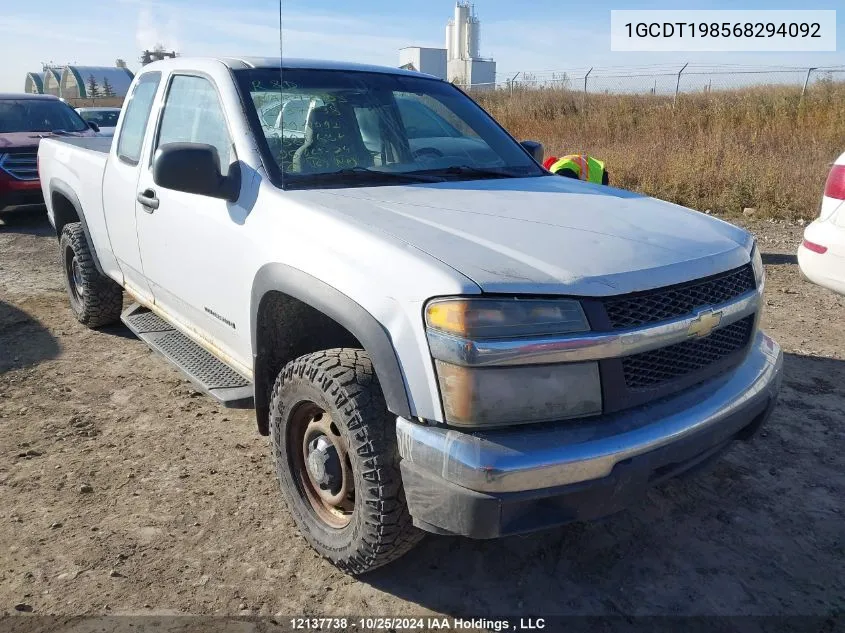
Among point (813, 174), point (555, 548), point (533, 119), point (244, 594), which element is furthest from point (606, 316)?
point (533, 119)

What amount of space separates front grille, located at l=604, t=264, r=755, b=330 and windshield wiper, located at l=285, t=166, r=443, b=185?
1259 millimetres

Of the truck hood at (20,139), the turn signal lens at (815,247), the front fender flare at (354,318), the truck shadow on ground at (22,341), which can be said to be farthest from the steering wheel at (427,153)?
the truck hood at (20,139)

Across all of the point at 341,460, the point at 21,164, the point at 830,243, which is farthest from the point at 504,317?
the point at 21,164

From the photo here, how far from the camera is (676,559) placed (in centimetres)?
267

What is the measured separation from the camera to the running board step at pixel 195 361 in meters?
2.97

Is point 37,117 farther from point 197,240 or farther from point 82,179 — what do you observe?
point 197,240

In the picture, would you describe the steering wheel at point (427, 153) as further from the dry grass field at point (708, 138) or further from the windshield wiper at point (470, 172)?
the dry grass field at point (708, 138)

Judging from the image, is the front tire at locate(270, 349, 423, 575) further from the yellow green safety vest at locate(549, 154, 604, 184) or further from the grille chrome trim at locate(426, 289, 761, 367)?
the yellow green safety vest at locate(549, 154, 604, 184)

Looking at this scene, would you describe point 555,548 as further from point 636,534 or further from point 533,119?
point 533,119

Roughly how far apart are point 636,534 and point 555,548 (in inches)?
14.1

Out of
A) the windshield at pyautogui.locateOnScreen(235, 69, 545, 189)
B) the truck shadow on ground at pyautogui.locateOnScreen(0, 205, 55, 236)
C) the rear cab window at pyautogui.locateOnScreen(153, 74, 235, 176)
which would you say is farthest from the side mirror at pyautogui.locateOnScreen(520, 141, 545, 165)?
the truck shadow on ground at pyautogui.locateOnScreen(0, 205, 55, 236)

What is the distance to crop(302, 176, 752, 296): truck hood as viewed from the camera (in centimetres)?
205

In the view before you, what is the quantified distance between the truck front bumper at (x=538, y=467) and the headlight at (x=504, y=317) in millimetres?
288

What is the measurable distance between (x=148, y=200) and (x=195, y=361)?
2.76ft
